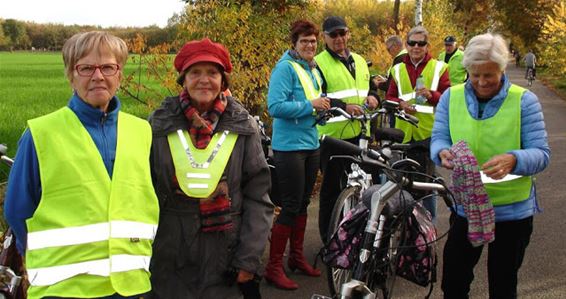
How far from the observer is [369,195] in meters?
3.18

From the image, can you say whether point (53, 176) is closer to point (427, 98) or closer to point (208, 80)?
point (208, 80)

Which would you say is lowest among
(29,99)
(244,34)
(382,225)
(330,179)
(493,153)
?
(29,99)

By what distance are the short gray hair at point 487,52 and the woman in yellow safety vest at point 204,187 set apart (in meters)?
1.22

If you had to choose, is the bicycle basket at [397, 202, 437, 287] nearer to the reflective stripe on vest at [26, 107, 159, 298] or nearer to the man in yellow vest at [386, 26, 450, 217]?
the reflective stripe on vest at [26, 107, 159, 298]

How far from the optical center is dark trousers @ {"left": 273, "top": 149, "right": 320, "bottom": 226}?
183 inches

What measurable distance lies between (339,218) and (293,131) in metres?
0.78

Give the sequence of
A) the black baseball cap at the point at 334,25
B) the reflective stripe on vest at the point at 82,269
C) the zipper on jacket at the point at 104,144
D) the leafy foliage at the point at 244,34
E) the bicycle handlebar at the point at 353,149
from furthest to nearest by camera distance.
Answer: the leafy foliage at the point at 244,34 → the black baseball cap at the point at 334,25 → the bicycle handlebar at the point at 353,149 → the zipper on jacket at the point at 104,144 → the reflective stripe on vest at the point at 82,269

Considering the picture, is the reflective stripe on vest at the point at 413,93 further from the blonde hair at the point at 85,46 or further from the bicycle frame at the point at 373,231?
the blonde hair at the point at 85,46

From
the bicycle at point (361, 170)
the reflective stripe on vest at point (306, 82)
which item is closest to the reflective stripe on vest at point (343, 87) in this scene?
the reflective stripe on vest at point (306, 82)

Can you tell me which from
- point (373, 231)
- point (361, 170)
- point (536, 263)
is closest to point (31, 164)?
point (373, 231)

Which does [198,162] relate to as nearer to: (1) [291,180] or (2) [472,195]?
(2) [472,195]

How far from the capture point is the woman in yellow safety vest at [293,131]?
15.1 ft

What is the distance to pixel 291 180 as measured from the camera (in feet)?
15.2

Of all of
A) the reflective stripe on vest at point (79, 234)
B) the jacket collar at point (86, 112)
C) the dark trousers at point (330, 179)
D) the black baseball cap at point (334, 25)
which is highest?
the black baseball cap at point (334, 25)
